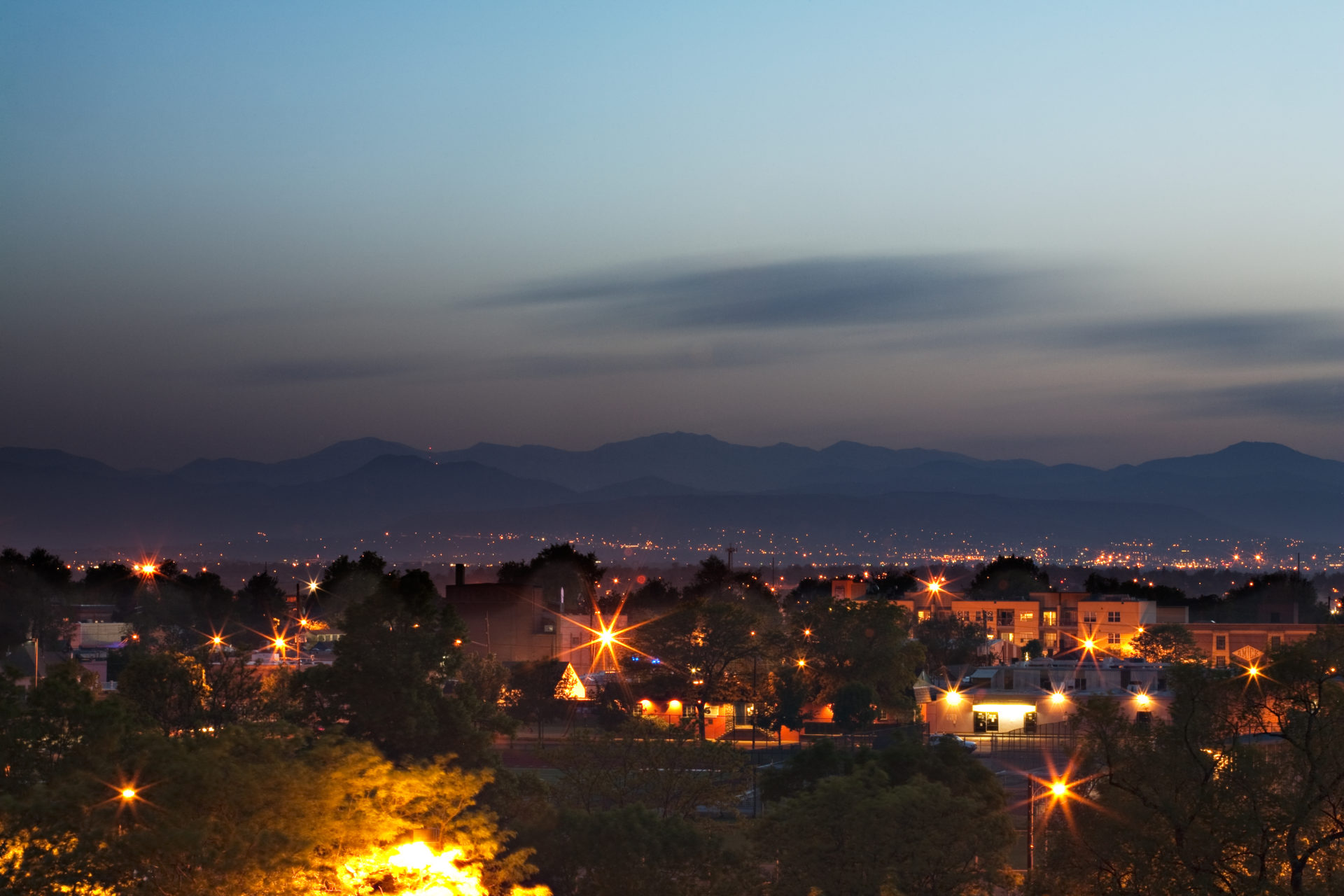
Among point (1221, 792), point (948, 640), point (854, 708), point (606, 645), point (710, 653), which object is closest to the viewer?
point (1221, 792)

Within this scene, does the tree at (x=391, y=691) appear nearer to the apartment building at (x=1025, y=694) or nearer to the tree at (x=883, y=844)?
the tree at (x=883, y=844)

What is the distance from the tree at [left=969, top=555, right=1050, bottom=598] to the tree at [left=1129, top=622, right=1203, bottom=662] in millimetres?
32282

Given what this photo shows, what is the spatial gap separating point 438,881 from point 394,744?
1825 cm

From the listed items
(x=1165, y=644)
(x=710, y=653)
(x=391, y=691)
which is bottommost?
(x=1165, y=644)

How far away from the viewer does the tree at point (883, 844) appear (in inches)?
1299

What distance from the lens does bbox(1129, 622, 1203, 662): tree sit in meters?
100

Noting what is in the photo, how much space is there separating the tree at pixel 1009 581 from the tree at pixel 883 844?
10527 centimetres

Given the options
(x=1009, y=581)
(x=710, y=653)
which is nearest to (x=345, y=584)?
(x=710, y=653)

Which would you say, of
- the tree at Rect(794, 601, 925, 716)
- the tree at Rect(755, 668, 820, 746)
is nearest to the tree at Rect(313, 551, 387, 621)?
the tree at Rect(794, 601, 925, 716)

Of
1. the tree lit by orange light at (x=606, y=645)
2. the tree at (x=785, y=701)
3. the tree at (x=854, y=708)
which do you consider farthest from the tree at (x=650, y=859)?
the tree lit by orange light at (x=606, y=645)

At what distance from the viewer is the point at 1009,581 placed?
166500mm

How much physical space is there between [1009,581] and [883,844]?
13698cm

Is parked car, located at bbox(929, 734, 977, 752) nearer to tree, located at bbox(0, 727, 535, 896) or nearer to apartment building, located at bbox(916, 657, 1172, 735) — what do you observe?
apartment building, located at bbox(916, 657, 1172, 735)

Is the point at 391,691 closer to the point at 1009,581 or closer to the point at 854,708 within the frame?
the point at 854,708
